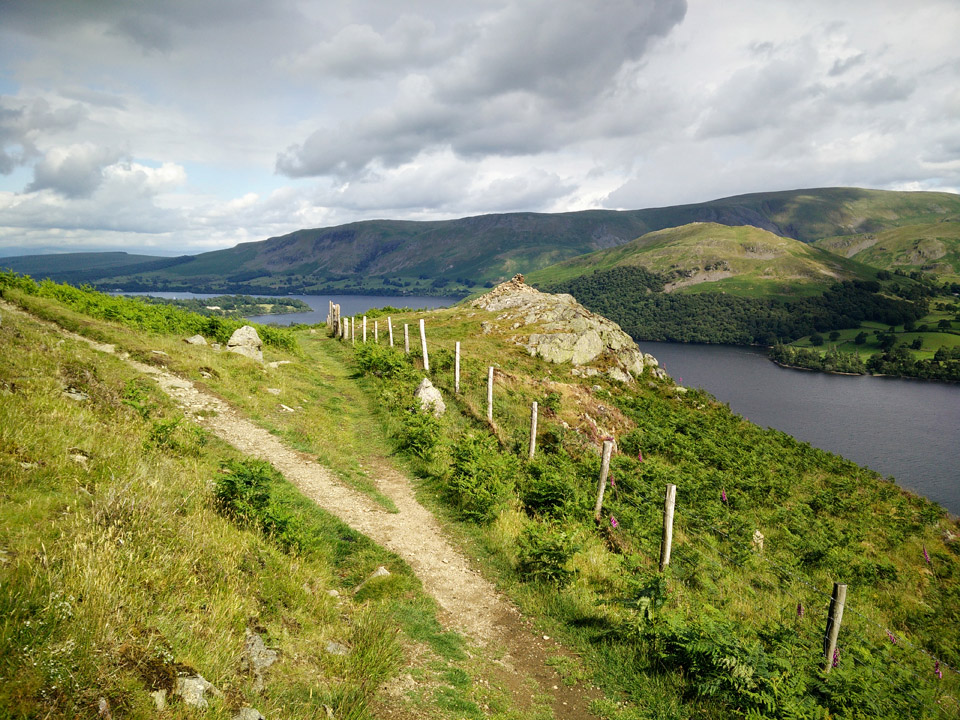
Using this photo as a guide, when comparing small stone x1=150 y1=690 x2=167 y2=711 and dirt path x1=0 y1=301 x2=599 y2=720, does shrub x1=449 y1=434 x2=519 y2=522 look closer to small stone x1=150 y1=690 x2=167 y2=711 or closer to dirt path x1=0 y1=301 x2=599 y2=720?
dirt path x1=0 y1=301 x2=599 y2=720

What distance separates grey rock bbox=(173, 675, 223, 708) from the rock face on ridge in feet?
112

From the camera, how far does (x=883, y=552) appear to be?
21.4 meters

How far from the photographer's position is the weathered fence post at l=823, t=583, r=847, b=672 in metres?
7.63

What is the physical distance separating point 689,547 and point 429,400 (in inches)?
474

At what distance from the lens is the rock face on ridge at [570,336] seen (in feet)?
129

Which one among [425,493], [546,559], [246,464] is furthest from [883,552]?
[246,464]

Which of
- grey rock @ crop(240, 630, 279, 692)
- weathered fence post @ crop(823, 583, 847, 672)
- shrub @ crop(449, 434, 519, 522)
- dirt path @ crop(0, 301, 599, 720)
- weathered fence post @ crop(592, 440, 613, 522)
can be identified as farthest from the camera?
weathered fence post @ crop(592, 440, 613, 522)

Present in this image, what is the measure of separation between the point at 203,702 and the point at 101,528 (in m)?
2.84

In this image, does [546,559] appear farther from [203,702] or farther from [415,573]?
[203,702]

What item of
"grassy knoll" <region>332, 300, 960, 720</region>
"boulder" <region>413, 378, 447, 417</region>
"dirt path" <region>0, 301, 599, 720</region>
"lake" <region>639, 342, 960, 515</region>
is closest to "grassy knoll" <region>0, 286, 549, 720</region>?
"dirt path" <region>0, 301, 599, 720</region>

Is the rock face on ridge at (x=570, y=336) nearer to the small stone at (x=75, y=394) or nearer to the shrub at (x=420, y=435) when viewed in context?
the shrub at (x=420, y=435)

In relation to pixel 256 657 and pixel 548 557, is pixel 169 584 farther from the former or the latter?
pixel 548 557

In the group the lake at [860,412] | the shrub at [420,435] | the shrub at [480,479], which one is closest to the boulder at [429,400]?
the shrub at [420,435]

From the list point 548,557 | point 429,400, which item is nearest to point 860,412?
point 429,400
